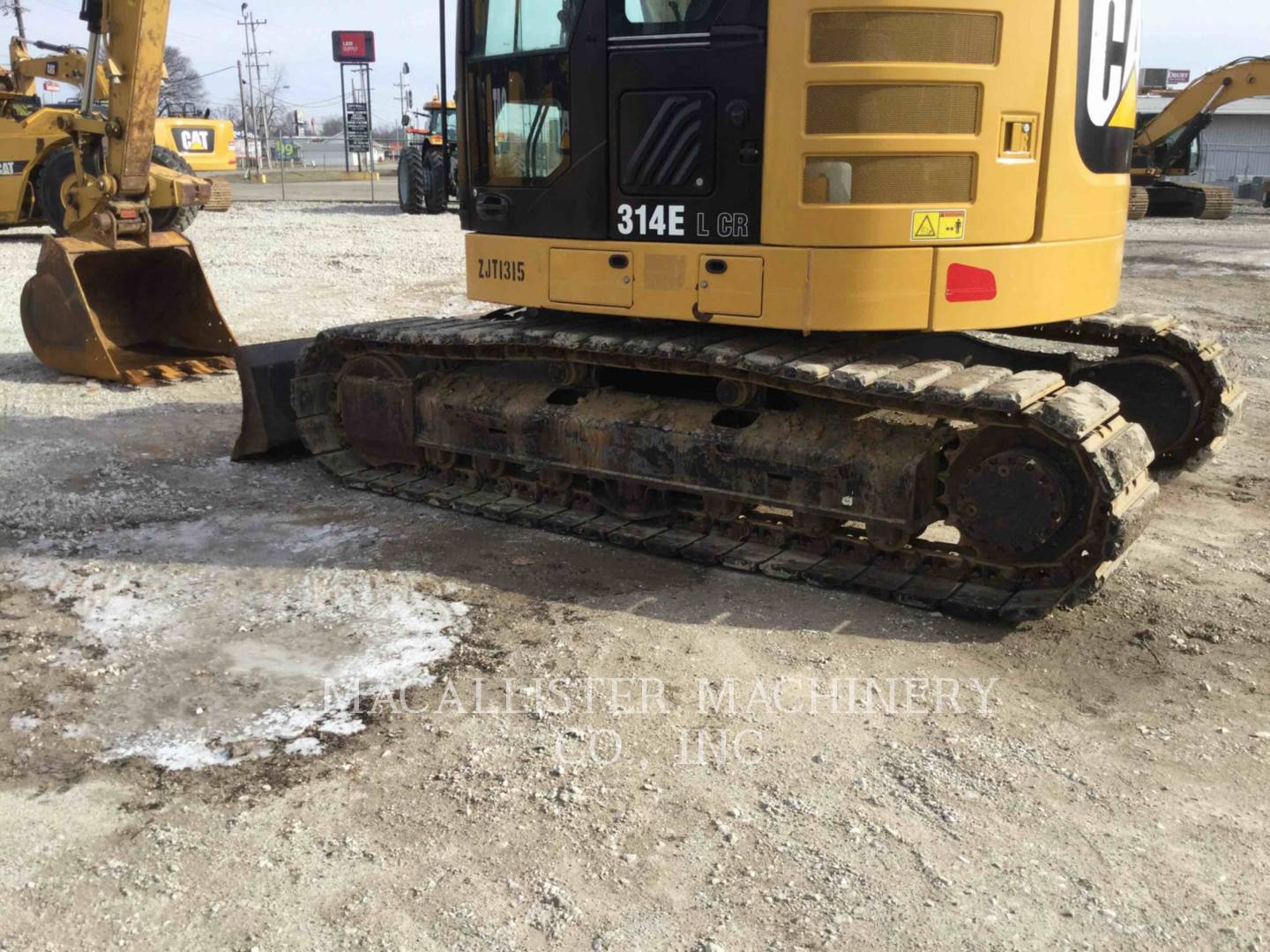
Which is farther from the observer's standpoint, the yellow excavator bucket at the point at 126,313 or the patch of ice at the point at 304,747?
the yellow excavator bucket at the point at 126,313

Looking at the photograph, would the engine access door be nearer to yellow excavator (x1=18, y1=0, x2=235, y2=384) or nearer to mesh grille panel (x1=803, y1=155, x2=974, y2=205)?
mesh grille panel (x1=803, y1=155, x2=974, y2=205)

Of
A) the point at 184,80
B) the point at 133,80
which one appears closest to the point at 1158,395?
the point at 133,80

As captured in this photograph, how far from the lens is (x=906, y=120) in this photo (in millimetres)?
4945

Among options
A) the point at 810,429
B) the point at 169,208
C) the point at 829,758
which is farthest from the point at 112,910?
the point at 169,208

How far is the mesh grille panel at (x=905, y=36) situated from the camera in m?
4.84

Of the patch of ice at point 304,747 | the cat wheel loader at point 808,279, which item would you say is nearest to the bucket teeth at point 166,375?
the cat wheel loader at point 808,279

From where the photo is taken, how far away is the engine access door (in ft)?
17.0

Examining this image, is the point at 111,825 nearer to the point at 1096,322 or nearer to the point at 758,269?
the point at 758,269

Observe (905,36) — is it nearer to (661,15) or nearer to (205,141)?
(661,15)

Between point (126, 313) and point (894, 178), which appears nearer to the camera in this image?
point (894, 178)

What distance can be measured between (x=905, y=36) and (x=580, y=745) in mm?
3156

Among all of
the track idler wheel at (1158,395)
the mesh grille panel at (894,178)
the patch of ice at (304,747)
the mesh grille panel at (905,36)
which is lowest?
the patch of ice at (304,747)

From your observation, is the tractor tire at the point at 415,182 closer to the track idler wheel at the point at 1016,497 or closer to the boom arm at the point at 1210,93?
the boom arm at the point at 1210,93

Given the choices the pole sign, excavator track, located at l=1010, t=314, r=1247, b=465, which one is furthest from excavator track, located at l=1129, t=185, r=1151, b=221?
the pole sign
